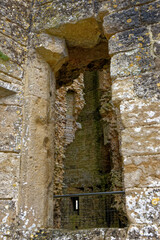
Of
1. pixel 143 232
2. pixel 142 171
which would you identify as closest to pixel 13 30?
pixel 142 171

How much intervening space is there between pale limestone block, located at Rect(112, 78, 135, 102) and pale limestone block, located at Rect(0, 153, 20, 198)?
1.15 metres

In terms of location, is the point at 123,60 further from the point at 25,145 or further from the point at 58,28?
the point at 25,145

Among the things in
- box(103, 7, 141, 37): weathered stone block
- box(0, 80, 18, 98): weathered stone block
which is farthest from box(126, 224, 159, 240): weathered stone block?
box(103, 7, 141, 37): weathered stone block

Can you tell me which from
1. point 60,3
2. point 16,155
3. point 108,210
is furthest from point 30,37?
point 108,210

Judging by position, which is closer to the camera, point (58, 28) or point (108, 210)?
point (58, 28)

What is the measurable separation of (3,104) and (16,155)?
567 millimetres

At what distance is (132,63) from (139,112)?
0.51m

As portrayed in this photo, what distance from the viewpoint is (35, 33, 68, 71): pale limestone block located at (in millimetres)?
3043

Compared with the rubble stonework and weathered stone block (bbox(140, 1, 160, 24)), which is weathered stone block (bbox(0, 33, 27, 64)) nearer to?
the rubble stonework

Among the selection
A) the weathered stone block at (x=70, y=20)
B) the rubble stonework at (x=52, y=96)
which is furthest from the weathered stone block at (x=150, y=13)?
the weathered stone block at (x=70, y=20)

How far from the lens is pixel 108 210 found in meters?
11.0

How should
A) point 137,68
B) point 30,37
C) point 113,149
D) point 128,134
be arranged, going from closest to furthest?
point 128,134
point 137,68
point 30,37
point 113,149

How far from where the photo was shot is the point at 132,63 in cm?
256

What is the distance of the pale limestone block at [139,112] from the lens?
232 cm
